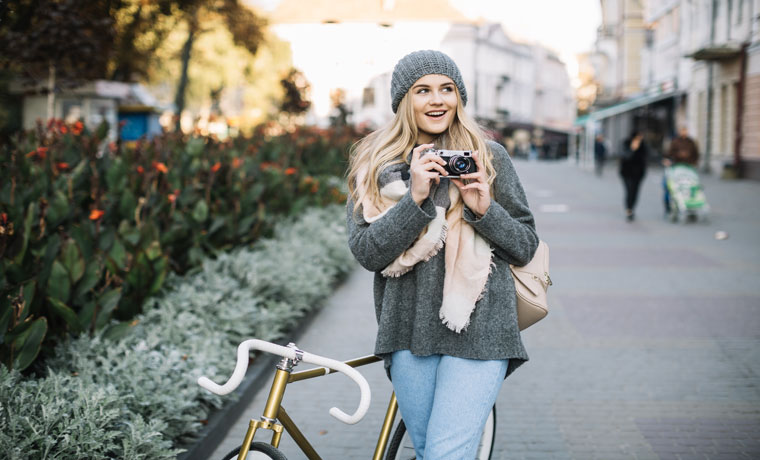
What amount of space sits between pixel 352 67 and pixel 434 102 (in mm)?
55324

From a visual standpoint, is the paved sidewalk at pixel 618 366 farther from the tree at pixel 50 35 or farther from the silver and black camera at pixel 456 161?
the tree at pixel 50 35

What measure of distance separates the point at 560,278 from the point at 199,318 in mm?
5107

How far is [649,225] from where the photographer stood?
1447cm

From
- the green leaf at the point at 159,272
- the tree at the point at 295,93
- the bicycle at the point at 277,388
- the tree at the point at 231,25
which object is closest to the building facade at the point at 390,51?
the tree at the point at 231,25

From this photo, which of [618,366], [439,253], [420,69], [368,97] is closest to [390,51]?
[368,97]

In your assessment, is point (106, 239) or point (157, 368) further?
point (106, 239)

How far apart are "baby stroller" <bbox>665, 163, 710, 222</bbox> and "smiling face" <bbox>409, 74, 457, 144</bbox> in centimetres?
1277

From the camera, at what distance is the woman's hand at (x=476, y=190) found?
247 centimetres

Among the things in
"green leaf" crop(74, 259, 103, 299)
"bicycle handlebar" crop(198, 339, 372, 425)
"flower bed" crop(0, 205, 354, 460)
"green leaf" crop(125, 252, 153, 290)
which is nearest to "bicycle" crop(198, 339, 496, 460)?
"bicycle handlebar" crop(198, 339, 372, 425)

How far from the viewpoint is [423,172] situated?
2467mm

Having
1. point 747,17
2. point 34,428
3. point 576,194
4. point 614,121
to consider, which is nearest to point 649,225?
point 576,194

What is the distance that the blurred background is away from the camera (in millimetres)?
9867

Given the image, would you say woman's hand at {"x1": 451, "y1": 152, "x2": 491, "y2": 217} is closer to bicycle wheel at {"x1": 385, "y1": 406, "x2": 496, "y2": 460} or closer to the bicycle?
the bicycle

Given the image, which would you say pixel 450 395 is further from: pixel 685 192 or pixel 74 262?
pixel 685 192
